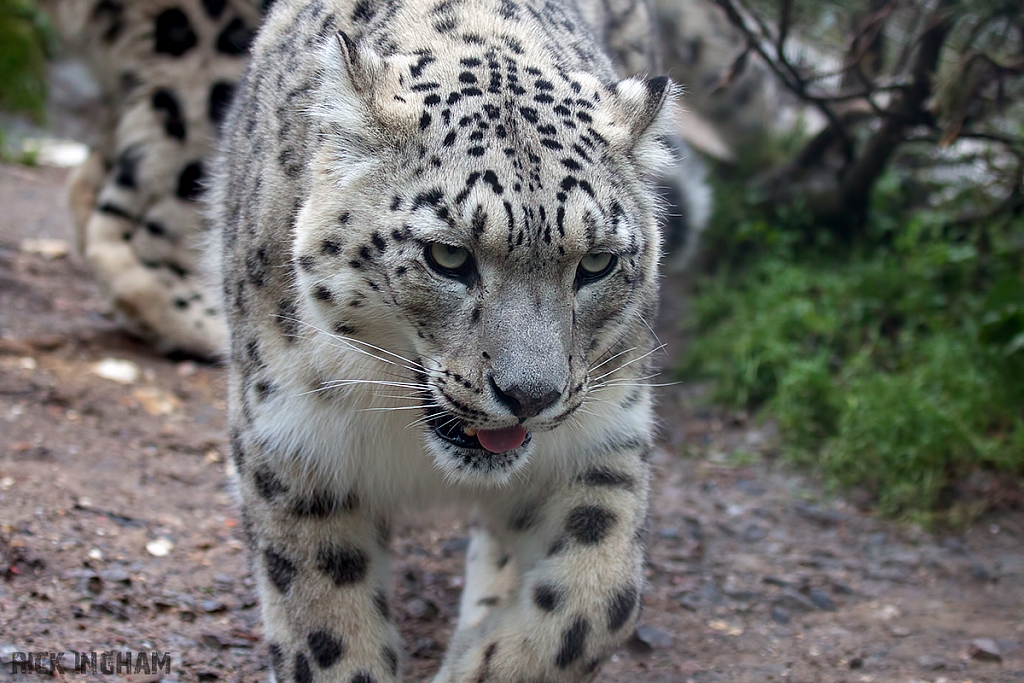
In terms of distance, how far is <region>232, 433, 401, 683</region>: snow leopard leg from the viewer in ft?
11.8

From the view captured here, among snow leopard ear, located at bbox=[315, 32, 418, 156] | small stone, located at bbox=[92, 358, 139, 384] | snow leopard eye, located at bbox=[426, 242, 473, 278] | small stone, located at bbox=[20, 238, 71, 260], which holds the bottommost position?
small stone, located at bbox=[92, 358, 139, 384]

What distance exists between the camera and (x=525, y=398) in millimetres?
3045

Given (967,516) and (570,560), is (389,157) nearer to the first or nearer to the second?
(570,560)

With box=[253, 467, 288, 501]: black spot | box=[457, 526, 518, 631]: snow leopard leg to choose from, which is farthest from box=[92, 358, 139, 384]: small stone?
box=[253, 467, 288, 501]: black spot

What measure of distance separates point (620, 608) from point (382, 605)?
30.8 inches

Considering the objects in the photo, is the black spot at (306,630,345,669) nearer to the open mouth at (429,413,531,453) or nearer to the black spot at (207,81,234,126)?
the open mouth at (429,413,531,453)

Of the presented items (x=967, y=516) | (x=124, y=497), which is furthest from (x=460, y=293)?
(x=967, y=516)

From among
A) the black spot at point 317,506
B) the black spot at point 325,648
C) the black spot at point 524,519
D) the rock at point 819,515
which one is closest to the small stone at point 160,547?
the black spot at point 317,506

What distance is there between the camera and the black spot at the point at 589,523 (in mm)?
3607

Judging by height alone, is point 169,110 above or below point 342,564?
above

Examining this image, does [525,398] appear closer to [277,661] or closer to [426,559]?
[277,661]

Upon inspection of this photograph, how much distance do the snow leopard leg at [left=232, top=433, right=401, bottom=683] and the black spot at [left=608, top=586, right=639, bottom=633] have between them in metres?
0.71

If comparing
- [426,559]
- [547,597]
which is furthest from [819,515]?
[547,597]

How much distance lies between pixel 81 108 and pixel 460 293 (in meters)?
10.1
